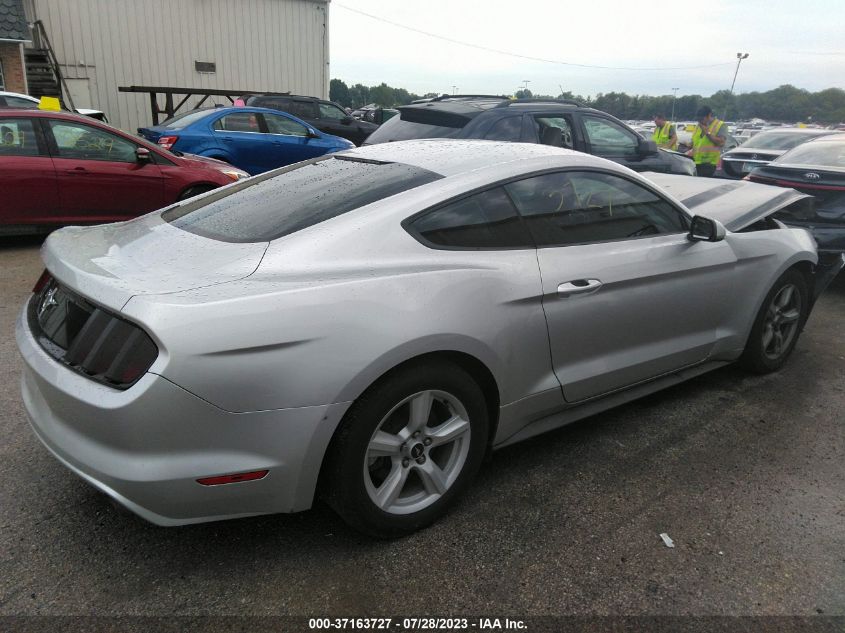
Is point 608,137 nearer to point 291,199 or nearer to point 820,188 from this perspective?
point 820,188

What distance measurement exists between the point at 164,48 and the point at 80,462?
20.2 metres

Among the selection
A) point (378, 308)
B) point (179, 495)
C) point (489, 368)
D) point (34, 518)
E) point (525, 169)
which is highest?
point (525, 169)

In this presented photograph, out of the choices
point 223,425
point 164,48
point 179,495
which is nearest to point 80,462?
point 179,495

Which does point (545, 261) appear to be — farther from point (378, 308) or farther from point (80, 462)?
point (80, 462)

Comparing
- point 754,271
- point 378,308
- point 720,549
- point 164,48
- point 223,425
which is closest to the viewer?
point 223,425

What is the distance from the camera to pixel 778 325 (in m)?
4.24

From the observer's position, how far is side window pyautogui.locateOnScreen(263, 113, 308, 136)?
1116 cm

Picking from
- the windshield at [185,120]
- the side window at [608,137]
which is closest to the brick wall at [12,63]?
the windshield at [185,120]

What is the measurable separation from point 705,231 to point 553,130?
352cm

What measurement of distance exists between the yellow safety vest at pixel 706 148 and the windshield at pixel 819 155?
3258 mm

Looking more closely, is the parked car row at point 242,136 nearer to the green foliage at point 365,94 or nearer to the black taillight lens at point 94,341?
the black taillight lens at point 94,341

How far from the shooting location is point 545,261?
2.88 metres

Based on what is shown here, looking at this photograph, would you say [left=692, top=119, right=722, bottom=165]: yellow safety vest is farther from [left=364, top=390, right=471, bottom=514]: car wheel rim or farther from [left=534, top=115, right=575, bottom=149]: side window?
[left=364, top=390, right=471, bottom=514]: car wheel rim

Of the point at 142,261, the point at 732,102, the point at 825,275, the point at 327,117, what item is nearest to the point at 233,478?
the point at 142,261
